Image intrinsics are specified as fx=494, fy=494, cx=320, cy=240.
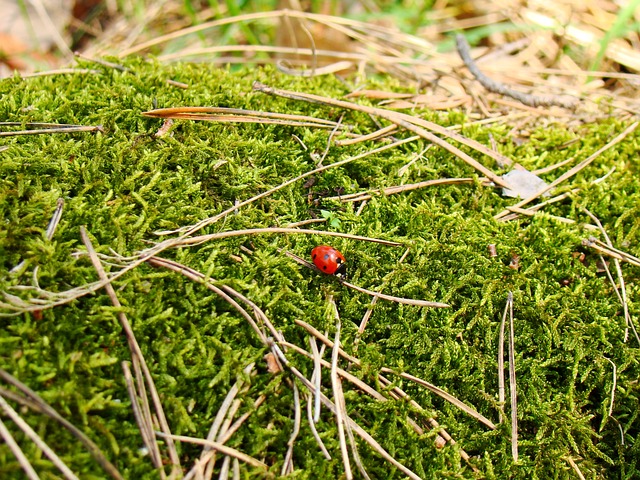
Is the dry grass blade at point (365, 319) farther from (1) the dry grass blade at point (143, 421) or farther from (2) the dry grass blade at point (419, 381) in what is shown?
(1) the dry grass blade at point (143, 421)

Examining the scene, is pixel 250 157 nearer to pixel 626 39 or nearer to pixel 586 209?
pixel 586 209

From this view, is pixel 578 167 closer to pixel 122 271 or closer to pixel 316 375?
pixel 316 375

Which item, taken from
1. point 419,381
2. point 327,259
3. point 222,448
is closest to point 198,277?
point 327,259

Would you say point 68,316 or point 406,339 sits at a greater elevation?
point 68,316

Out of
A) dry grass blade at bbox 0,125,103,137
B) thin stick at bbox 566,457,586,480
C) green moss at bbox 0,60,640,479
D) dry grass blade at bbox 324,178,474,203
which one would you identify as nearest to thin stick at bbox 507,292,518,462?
green moss at bbox 0,60,640,479

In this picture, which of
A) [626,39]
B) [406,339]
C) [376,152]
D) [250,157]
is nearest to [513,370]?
[406,339]

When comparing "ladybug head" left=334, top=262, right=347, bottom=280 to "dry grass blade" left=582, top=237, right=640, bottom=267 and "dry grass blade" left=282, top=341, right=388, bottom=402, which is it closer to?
"dry grass blade" left=282, top=341, right=388, bottom=402
